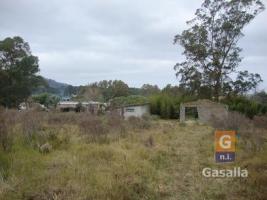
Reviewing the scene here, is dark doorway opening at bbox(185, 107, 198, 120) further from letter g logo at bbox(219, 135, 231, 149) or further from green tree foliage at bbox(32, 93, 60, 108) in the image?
green tree foliage at bbox(32, 93, 60, 108)

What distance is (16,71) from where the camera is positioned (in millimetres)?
37156

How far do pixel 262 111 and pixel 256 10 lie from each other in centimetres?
964

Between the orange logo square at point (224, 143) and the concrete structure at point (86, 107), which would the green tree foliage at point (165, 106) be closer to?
the concrete structure at point (86, 107)

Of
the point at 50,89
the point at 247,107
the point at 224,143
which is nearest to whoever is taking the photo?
the point at 224,143

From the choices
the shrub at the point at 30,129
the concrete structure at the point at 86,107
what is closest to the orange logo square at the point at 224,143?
the shrub at the point at 30,129

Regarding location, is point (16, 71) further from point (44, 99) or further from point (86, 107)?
point (86, 107)

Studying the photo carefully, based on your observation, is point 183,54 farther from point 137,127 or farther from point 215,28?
point 137,127

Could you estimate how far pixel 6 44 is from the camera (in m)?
38.1

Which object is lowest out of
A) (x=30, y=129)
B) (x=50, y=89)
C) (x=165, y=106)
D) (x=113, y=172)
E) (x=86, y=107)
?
(x=113, y=172)

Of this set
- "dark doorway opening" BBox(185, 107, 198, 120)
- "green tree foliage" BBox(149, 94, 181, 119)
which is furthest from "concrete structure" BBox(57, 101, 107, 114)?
"dark doorway opening" BBox(185, 107, 198, 120)

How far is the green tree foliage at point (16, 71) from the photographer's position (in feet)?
120

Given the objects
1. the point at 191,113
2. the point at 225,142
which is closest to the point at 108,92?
the point at 191,113

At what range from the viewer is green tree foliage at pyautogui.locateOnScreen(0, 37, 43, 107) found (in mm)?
36438

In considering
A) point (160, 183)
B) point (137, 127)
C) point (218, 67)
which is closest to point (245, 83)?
point (218, 67)
